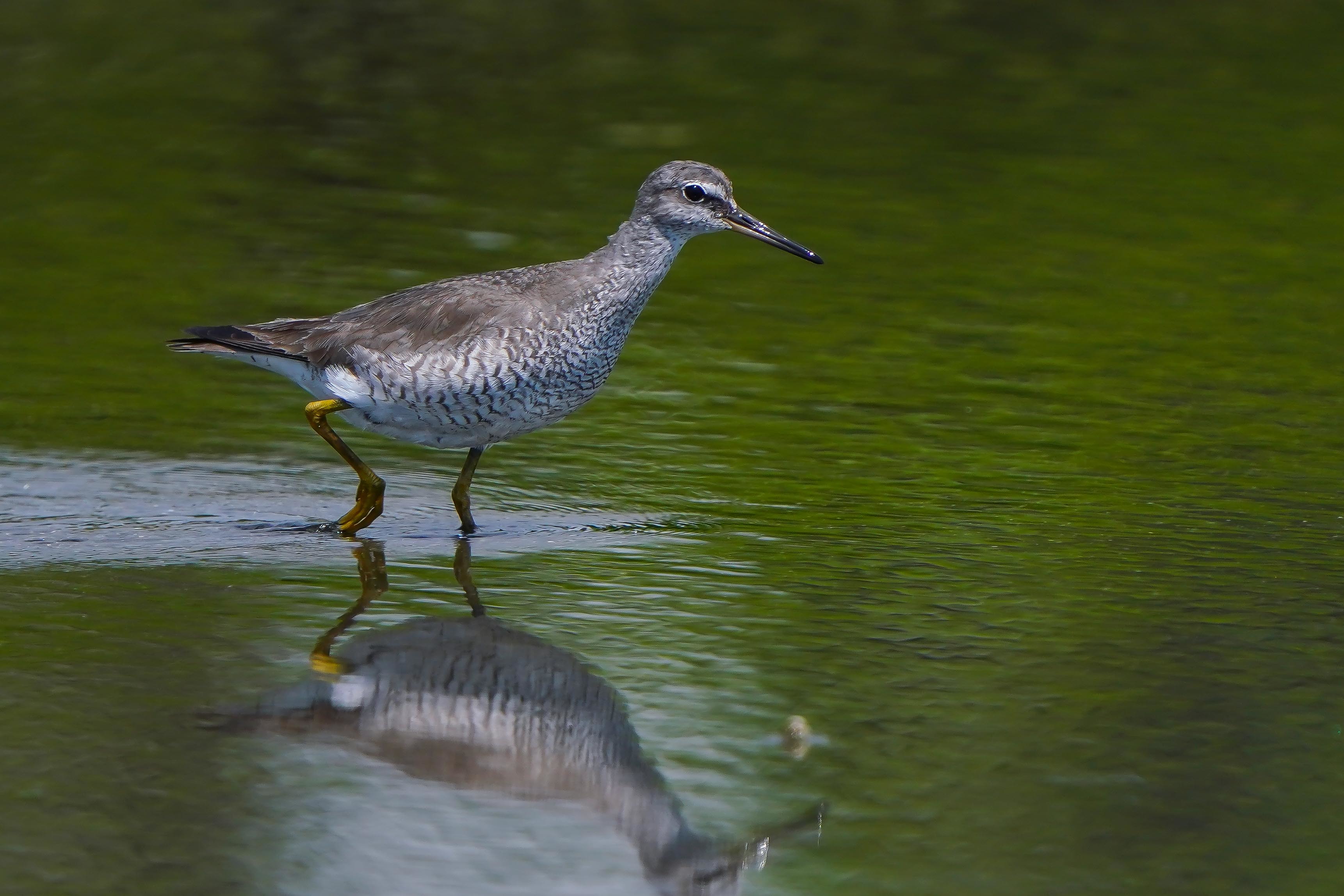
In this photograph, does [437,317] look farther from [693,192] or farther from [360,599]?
[360,599]

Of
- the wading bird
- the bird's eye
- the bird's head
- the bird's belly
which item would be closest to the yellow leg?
the wading bird

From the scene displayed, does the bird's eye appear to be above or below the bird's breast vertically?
above

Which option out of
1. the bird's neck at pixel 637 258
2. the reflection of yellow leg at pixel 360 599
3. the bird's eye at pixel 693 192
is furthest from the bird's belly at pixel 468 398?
the bird's eye at pixel 693 192

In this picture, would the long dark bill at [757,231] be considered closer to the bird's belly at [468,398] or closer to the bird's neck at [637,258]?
the bird's neck at [637,258]

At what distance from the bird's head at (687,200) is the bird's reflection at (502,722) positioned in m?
2.32

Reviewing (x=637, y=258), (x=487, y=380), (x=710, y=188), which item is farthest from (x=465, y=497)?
(x=710, y=188)

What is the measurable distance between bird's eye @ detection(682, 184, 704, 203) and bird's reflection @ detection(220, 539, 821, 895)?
2419mm

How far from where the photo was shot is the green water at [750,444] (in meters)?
5.83

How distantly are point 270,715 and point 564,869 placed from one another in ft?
4.81

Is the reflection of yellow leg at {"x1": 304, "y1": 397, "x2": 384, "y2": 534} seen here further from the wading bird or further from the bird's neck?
the bird's neck

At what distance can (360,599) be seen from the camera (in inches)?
305

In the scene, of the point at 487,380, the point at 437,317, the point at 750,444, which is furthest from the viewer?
the point at 750,444

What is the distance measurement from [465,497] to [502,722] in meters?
2.44

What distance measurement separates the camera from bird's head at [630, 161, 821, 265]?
28.9 feet
